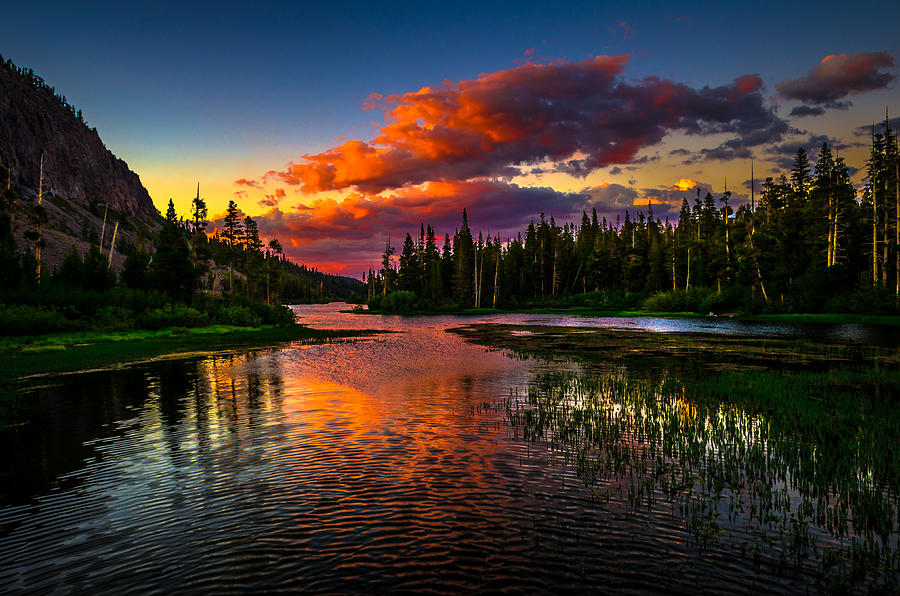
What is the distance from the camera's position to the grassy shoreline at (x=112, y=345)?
28.9 m

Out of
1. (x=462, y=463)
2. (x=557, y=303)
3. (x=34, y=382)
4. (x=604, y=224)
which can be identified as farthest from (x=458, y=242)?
(x=462, y=463)

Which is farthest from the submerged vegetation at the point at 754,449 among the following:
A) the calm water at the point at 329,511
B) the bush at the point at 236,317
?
the bush at the point at 236,317

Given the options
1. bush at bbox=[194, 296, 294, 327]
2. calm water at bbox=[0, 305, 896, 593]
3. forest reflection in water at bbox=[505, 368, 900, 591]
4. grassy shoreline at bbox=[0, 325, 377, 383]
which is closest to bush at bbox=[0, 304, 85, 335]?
grassy shoreline at bbox=[0, 325, 377, 383]

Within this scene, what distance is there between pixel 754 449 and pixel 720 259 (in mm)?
84677

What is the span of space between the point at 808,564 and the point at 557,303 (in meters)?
124

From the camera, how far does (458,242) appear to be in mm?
146375

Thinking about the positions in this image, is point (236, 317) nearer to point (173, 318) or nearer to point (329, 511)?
point (173, 318)

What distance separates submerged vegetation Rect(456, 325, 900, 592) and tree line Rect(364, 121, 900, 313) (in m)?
51.1

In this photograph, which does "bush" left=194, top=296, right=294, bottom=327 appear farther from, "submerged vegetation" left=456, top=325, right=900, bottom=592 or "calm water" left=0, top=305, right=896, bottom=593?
"submerged vegetation" left=456, top=325, right=900, bottom=592

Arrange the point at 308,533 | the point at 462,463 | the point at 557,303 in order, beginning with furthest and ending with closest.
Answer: the point at 557,303, the point at 462,463, the point at 308,533

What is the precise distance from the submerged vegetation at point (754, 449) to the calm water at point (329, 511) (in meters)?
0.30

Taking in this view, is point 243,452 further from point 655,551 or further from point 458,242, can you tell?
point 458,242

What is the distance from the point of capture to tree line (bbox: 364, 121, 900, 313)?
215 ft

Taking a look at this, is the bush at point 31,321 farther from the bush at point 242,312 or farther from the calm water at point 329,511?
the calm water at point 329,511
